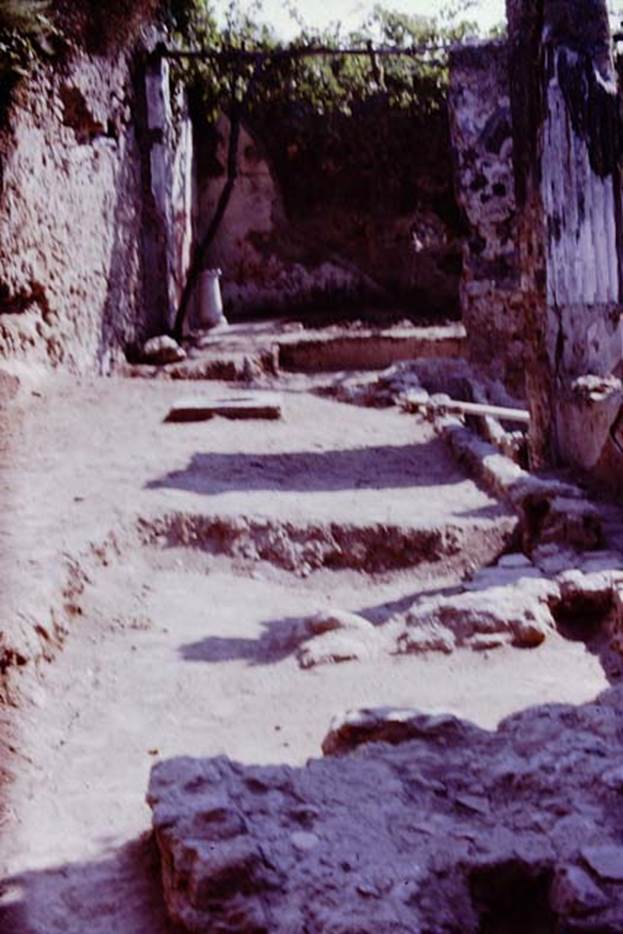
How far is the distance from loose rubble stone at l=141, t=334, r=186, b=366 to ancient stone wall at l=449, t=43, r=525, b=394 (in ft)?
12.0

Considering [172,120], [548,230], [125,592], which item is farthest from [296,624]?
[172,120]

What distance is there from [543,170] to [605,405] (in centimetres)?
189

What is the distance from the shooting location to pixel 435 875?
6.66 feet

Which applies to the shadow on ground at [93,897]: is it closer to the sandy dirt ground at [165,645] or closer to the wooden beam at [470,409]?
the sandy dirt ground at [165,645]

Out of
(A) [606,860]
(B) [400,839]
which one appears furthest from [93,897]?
(A) [606,860]

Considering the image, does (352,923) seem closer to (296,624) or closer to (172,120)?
(296,624)

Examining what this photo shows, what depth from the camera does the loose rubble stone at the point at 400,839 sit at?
76.7 inches

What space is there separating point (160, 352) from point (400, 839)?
918 centimetres

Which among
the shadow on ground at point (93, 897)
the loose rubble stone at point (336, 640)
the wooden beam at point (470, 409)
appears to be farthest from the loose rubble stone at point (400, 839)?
the wooden beam at point (470, 409)

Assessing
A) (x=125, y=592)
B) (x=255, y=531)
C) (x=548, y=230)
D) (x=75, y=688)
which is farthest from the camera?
(x=548, y=230)

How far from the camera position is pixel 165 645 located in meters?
4.14

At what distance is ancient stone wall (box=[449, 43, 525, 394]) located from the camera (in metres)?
12.3

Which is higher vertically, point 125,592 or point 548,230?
point 548,230

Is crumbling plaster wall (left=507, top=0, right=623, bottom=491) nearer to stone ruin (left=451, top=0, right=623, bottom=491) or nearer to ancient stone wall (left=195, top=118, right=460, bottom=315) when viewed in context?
stone ruin (left=451, top=0, right=623, bottom=491)
